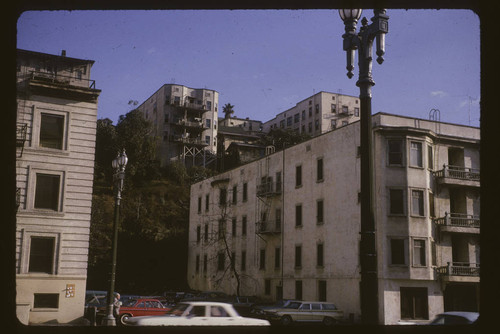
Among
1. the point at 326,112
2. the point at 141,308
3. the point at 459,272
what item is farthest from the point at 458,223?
the point at 326,112

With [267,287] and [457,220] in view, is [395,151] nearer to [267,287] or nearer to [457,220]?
[457,220]

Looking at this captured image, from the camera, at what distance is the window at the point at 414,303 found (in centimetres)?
3085

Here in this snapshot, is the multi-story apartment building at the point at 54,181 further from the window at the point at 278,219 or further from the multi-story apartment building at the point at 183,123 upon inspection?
the multi-story apartment building at the point at 183,123

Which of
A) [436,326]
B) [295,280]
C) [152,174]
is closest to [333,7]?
[436,326]

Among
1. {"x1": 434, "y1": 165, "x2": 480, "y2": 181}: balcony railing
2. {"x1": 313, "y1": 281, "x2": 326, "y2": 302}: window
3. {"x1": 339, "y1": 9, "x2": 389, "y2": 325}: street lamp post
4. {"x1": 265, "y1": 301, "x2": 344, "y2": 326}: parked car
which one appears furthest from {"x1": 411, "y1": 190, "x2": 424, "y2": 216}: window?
{"x1": 339, "y1": 9, "x2": 389, "y2": 325}: street lamp post

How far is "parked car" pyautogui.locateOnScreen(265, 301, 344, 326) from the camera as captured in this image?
2731cm

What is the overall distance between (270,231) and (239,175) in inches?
318

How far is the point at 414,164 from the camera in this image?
108 ft

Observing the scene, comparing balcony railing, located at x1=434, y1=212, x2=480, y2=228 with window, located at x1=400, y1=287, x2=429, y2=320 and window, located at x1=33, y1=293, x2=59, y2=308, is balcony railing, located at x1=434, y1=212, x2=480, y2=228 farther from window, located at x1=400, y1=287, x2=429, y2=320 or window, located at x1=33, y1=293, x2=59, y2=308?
window, located at x1=33, y1=293, x2=59, y2=308

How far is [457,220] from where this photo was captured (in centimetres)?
3394

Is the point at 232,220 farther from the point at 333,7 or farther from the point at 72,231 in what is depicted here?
the point at 333,7

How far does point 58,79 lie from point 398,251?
847 inches

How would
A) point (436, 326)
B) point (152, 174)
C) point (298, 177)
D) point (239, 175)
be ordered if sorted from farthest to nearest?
point (152, 174) < point (239, 175) < point (298, 177) < point (436, 326)
